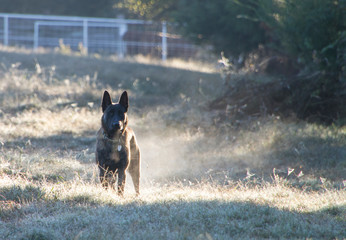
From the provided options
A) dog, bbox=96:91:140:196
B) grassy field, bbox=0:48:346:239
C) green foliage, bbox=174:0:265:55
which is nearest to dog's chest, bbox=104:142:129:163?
dog, bbox=96:91:140:196

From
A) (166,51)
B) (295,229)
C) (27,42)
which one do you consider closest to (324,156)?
(295,229)

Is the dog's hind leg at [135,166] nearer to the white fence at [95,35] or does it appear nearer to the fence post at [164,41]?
the fence post at [164,41]

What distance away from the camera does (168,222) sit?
5309mm

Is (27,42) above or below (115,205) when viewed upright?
above

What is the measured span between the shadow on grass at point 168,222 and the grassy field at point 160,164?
16 millimetres

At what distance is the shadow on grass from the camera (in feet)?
16.1

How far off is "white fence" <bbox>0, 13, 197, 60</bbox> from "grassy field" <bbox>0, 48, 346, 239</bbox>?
762cm

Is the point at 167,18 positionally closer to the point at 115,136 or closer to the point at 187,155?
the point at 187,155

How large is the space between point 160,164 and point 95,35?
68.3 feet

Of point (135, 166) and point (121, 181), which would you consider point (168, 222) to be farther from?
point (135, 166)

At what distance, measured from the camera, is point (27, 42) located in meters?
29.6

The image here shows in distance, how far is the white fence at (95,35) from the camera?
28359 mm

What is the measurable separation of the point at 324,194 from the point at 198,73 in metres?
14.1

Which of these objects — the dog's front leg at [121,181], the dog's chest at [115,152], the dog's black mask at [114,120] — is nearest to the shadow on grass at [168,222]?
the dog's front leg at [121,181]
